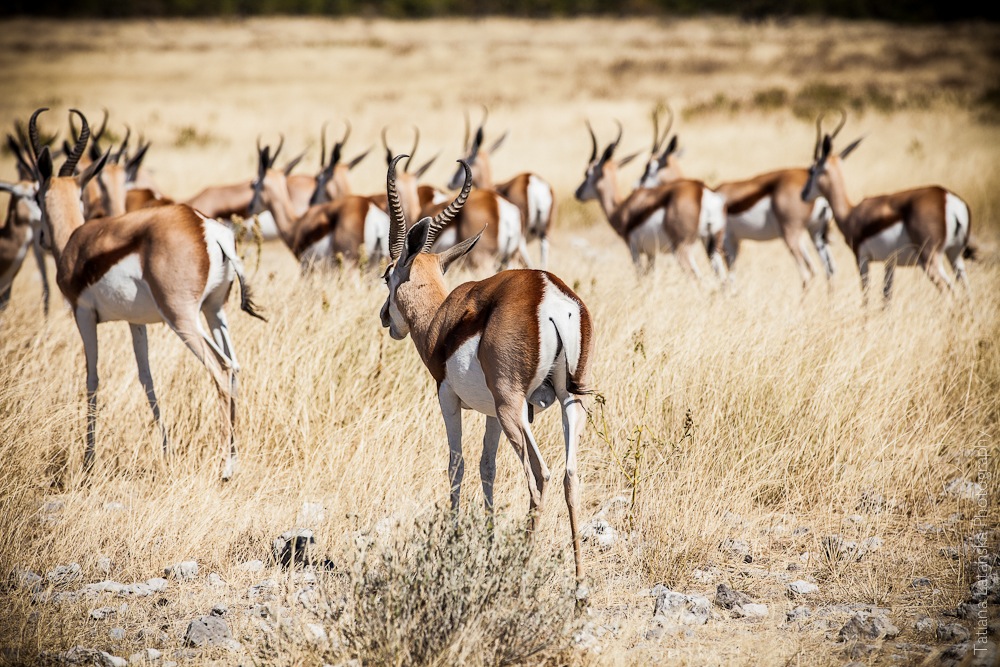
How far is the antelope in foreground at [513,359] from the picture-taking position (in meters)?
3.77

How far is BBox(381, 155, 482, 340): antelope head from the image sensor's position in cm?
439

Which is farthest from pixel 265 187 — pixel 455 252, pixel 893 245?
pixel 893 245

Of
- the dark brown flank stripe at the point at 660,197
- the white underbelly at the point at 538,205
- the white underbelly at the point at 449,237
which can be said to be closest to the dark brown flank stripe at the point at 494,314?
the white underbelly at the point at 449,237

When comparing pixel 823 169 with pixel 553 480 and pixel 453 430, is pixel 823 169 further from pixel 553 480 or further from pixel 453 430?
pixel 453 430

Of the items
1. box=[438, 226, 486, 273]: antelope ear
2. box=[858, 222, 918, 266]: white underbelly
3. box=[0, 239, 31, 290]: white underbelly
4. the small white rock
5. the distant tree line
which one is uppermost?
the distant tree line

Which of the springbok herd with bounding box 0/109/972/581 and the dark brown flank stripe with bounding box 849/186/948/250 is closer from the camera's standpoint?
the springbok herd with bounding box 0/109/972/581

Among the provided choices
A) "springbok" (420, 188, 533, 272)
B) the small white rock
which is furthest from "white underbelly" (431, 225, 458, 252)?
the small white rock

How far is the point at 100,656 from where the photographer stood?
10.9 ft

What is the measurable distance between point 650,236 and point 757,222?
142 centimetres

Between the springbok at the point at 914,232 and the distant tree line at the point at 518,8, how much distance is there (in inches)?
2042

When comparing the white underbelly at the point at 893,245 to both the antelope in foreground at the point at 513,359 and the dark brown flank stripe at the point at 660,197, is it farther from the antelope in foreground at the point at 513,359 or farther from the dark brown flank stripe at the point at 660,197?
the antelope in foreground at the point at 513,359

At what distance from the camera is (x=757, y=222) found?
36.4 feet

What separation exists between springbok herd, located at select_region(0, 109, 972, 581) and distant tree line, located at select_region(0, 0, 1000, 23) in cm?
5081

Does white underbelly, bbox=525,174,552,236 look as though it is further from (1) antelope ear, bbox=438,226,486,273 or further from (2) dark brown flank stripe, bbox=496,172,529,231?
(1) antelope ear, bbox=438,226,486,273
